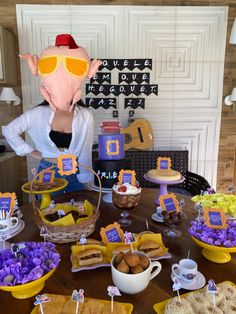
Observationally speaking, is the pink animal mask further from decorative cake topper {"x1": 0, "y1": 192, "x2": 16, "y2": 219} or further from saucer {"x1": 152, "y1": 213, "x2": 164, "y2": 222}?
saucer {"x1": 152, "y1": 213, "x2": 164, "y2": 222}

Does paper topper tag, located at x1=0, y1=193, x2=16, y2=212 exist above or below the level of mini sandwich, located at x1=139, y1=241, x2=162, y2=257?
above

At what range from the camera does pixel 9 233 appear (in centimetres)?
108

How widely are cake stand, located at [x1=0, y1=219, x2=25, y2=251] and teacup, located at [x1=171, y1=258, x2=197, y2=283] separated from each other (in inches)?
23.6

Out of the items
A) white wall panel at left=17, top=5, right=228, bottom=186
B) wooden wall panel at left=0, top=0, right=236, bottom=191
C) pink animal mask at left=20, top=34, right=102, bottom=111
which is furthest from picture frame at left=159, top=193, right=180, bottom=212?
wooden wall panel at left=0, top=0, right=236, bottom=191

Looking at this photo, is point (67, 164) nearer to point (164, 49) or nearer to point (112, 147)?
point (112, 147)

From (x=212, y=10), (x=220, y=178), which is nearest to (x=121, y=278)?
(x=220, y=178)

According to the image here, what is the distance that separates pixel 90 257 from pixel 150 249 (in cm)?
20

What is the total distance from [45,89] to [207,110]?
186 cm

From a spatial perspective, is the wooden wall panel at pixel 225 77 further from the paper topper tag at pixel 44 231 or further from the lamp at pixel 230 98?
the paper topper tag at pixel 44 231

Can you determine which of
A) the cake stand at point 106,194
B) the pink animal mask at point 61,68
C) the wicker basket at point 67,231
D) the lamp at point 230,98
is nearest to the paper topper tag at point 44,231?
the wicker basket at point 67,231

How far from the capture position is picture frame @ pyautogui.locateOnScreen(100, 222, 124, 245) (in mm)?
979

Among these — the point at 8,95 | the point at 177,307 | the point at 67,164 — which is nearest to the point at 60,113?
the point at 67,164

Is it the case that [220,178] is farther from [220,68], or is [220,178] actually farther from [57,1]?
[57,1]

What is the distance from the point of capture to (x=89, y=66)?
1547 mm
